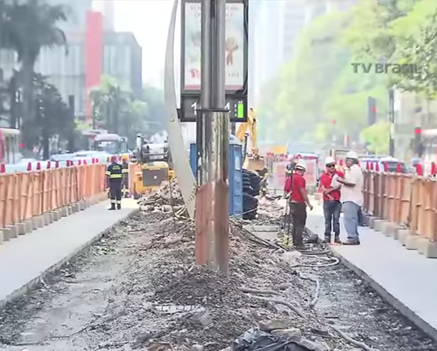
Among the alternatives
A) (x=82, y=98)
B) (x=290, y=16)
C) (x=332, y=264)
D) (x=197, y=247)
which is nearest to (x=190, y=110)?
(x=332, y=264)

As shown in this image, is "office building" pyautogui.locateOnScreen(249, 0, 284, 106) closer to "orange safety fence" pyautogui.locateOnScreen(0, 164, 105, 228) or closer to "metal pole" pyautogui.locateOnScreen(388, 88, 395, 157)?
"metal pole" pyautogui.locateOnScreen(388, 88, 395, 157)

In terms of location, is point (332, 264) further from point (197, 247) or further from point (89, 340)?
point (89, 340)

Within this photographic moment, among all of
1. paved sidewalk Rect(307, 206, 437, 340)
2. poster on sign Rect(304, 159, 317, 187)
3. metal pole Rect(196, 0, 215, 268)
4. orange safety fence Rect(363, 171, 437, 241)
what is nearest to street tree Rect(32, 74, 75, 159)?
poster on sign Rect(304, 159, 317, 187)

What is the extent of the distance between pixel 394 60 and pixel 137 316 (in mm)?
40657

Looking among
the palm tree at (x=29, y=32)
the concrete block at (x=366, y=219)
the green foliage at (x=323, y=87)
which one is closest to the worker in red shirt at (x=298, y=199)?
the concrete block at (x=366, y=219)

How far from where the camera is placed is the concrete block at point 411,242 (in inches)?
605

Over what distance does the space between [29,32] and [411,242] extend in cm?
3400

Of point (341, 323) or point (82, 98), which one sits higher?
point (82, 98)

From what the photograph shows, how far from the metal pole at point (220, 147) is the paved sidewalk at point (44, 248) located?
9.05ft

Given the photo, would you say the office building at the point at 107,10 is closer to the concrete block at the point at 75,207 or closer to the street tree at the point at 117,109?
the street tree at the point at 117,109

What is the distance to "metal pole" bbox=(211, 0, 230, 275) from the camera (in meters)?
11.0

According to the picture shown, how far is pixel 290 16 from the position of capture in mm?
76812

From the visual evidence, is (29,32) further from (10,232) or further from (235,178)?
(10,232)

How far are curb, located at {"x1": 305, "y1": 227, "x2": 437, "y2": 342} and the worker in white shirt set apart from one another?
1.77m
